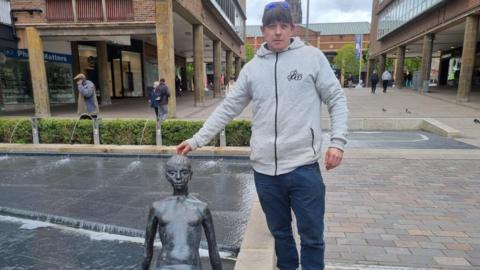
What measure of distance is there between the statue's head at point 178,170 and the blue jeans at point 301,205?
2.02ft

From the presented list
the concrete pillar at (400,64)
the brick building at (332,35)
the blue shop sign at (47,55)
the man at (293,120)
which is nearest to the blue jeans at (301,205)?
the man at (293,120)

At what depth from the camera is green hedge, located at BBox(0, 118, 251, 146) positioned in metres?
8.03

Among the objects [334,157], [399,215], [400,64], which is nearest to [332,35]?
[400,64]

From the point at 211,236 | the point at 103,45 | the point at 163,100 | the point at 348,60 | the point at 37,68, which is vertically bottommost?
the point at 163,100

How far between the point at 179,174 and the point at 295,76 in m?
0.96

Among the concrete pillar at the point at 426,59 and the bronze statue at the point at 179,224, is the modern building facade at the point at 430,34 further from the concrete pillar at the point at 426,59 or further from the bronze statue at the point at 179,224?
the bronze statue at the point at 179,224

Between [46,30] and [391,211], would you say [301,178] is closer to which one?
[391,211]

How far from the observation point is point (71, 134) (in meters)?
8.53

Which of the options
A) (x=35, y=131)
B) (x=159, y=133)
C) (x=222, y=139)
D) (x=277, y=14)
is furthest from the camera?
(x=35, y=131)

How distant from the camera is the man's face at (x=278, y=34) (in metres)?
2.28

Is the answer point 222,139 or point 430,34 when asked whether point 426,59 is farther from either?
point 222,139

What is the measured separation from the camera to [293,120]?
2.30 meters

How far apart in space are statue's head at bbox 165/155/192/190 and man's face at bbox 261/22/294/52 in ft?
3.10

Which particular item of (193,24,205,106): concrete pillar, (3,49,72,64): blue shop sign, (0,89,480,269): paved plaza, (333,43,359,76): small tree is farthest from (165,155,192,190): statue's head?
(333,43,359,76): small tree
